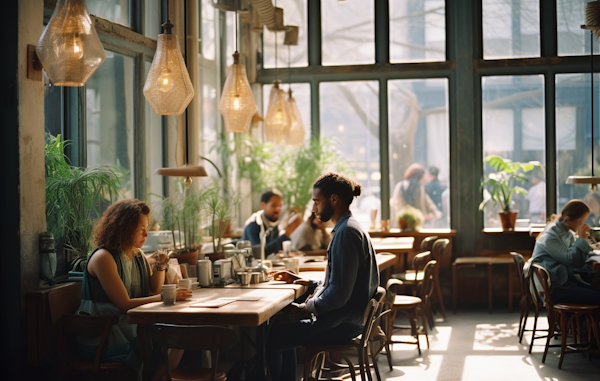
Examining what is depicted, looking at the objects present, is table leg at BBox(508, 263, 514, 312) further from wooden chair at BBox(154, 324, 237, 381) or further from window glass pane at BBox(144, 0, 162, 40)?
wooden chair at BBox(154, 324, 237, 381)

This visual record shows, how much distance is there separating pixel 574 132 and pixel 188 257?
21.0ft

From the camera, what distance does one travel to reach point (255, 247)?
19.5ft

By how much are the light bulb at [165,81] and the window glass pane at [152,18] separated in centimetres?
292

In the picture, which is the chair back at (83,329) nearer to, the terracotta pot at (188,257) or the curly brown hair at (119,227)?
the curly brown hair at (119,227)

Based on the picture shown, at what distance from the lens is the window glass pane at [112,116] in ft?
17.6

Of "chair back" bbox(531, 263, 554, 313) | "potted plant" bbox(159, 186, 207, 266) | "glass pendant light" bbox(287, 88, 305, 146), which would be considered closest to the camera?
"potted plant" bbox(159, 186, 207, 266)

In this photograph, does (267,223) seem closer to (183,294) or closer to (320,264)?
(320,264)

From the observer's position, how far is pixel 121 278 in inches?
155

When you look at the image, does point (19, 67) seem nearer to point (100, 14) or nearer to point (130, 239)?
point (130, 239)

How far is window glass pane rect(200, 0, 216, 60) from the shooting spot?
307 inches

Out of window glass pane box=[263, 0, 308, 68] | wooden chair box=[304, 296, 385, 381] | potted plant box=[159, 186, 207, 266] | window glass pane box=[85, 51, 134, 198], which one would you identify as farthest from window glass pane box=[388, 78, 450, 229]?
wooden chair box=[304, 296, 385, 381]

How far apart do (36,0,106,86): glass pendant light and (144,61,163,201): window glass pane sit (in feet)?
10.4

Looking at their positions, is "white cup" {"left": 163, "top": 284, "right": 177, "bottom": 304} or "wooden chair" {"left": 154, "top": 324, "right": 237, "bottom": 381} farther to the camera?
"white cup" {"left": 163, "top": 284, "right": 177, "bottom": 304}

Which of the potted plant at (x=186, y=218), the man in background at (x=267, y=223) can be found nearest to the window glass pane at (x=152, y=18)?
the potted plant at (x=186, y=218)
